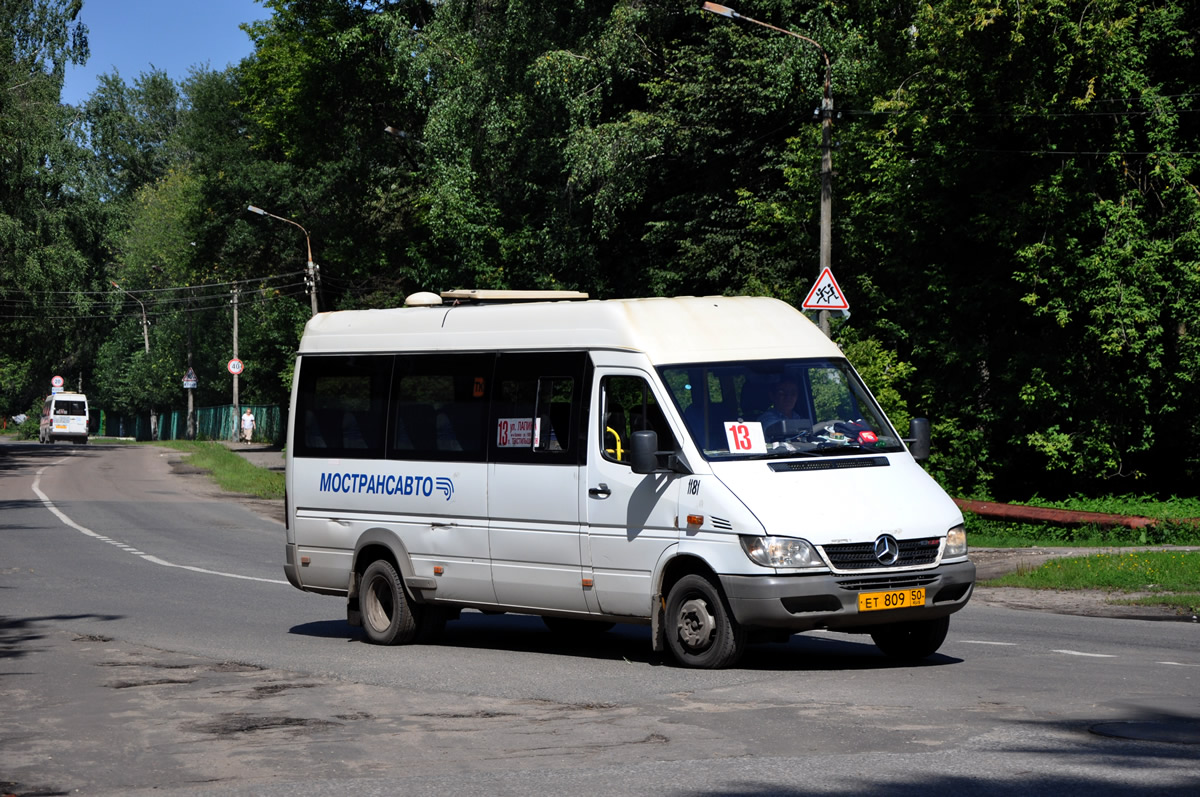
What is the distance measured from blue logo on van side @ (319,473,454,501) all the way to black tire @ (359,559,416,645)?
0.60m

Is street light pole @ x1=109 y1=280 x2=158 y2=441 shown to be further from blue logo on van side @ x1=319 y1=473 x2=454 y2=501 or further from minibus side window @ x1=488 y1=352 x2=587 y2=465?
minibus side window @ x1=488 y1=352 x2=587 y2=465

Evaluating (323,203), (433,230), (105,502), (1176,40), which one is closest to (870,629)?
(1176,40)

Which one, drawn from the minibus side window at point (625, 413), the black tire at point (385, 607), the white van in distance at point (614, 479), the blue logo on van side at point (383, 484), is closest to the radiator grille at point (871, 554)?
the white van in distance at point (614, 479)

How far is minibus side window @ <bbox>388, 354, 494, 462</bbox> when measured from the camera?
12.3 m

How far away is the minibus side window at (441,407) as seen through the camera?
40.3 feet

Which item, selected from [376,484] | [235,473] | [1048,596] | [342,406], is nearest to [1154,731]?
[376,484]

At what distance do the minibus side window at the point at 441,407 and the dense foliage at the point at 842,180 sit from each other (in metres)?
14.4

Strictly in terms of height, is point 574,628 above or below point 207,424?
below

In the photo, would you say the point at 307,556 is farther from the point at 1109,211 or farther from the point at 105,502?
the point at 105,502

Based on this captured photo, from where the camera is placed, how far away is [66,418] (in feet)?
263

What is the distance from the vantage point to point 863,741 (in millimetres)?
7664

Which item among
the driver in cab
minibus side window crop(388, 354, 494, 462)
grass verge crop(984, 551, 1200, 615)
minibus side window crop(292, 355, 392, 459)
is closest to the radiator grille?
the driver in cab

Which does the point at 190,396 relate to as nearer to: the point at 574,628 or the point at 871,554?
the point at 574,628

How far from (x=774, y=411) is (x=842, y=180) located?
20954 millimetres
